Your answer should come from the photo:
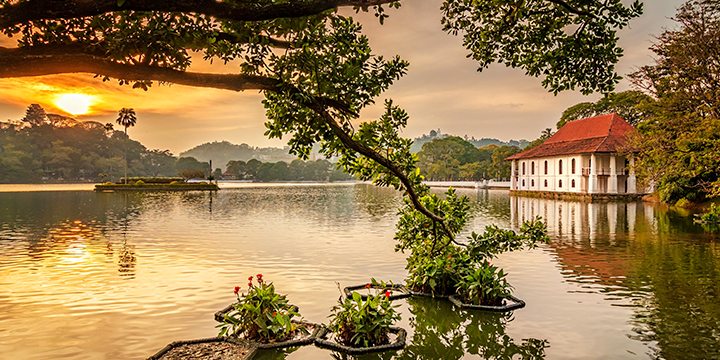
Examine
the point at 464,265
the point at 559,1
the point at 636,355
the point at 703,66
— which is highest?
the point at 703,66

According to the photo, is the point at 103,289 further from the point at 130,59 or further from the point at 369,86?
the point at 369,86

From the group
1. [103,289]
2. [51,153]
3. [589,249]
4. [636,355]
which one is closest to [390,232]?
[589,249]

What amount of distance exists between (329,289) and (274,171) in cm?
15156

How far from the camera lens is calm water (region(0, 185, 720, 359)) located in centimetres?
641

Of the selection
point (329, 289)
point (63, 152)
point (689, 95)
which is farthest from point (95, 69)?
point (63, 152)

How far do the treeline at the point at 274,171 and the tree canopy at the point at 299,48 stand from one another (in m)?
142

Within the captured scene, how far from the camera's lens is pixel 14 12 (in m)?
4.21

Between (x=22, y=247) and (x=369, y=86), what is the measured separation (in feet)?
48.3

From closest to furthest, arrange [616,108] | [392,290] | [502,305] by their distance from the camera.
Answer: [502,305] → [392,290] → [616,108]

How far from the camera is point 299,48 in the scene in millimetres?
5781

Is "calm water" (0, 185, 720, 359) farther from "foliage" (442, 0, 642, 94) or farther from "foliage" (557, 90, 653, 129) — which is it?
"foliage" (557, 90, 653, 129)

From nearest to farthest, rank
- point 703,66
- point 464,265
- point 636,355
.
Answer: point 636,355 → point 464,265 → point 703,66

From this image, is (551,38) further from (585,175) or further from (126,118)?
(126,118)

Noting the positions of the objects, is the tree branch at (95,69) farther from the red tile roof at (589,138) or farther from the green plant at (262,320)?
the red tile roof at (589,138)
